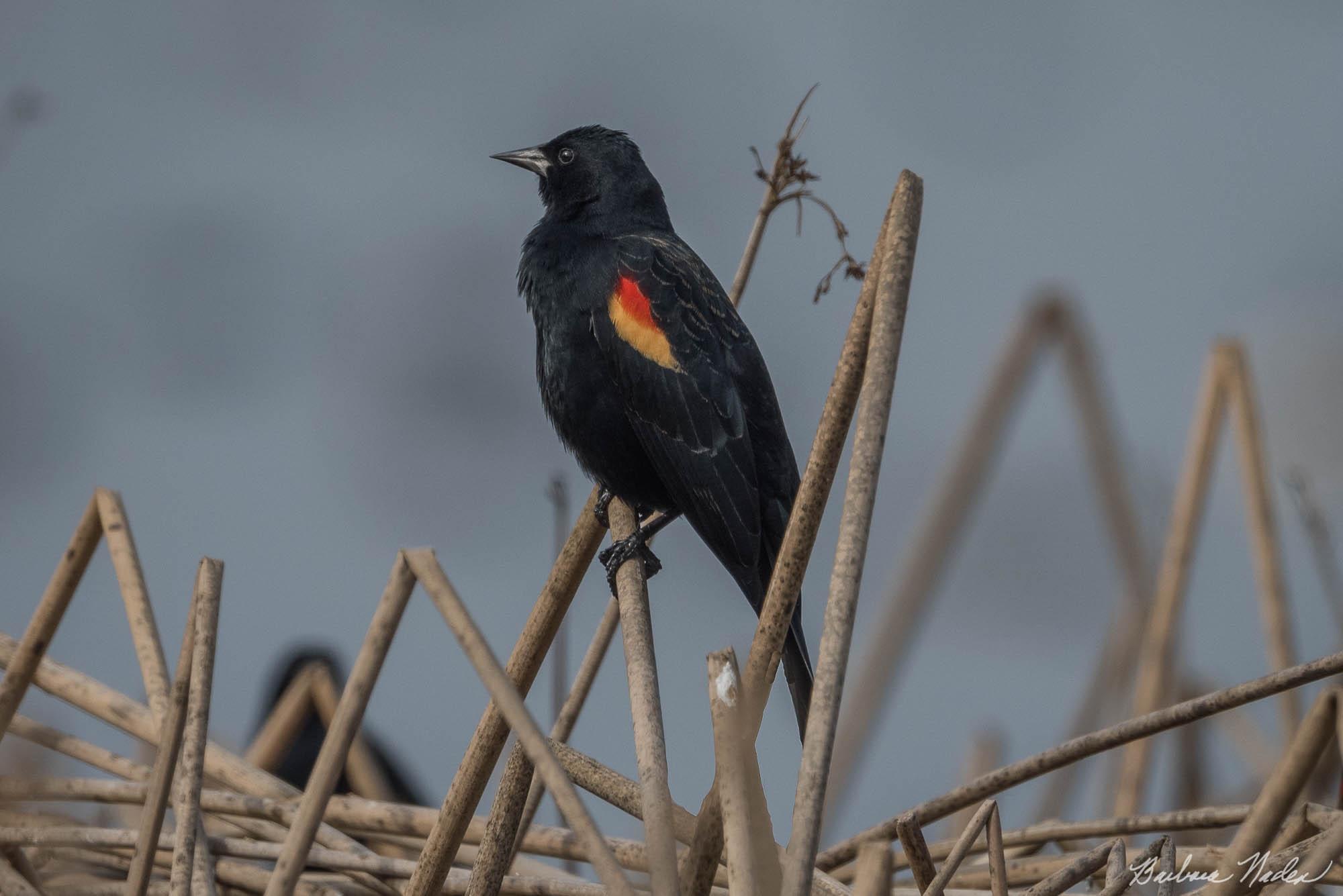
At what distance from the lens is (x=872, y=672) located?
132 inches

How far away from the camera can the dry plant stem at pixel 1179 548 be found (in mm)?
3609

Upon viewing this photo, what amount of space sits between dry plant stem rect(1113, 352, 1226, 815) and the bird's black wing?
49.2 inches

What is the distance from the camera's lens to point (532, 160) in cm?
405

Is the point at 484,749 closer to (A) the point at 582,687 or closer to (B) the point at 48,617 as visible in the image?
(A) the point at 582,687

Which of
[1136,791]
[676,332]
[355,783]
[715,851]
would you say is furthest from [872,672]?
[715,851]

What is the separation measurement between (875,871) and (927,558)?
2.17m

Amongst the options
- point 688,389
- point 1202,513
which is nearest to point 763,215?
point 688,389

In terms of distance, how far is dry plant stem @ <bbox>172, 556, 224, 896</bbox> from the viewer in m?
1.83

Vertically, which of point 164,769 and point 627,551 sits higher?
point 627,551

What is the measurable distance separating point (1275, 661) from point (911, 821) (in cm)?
199

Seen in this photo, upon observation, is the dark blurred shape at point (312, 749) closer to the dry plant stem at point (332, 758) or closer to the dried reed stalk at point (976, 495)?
the dried reed stalk at point (976, 495)

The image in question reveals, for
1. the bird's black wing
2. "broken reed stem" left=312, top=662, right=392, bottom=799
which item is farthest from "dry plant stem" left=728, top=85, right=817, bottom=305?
"broken reed stem" left=312, top=662, right=392, bottom=799

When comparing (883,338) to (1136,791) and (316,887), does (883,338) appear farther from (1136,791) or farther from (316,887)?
(1136,791)

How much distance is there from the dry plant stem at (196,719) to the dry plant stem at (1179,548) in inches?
99.7
